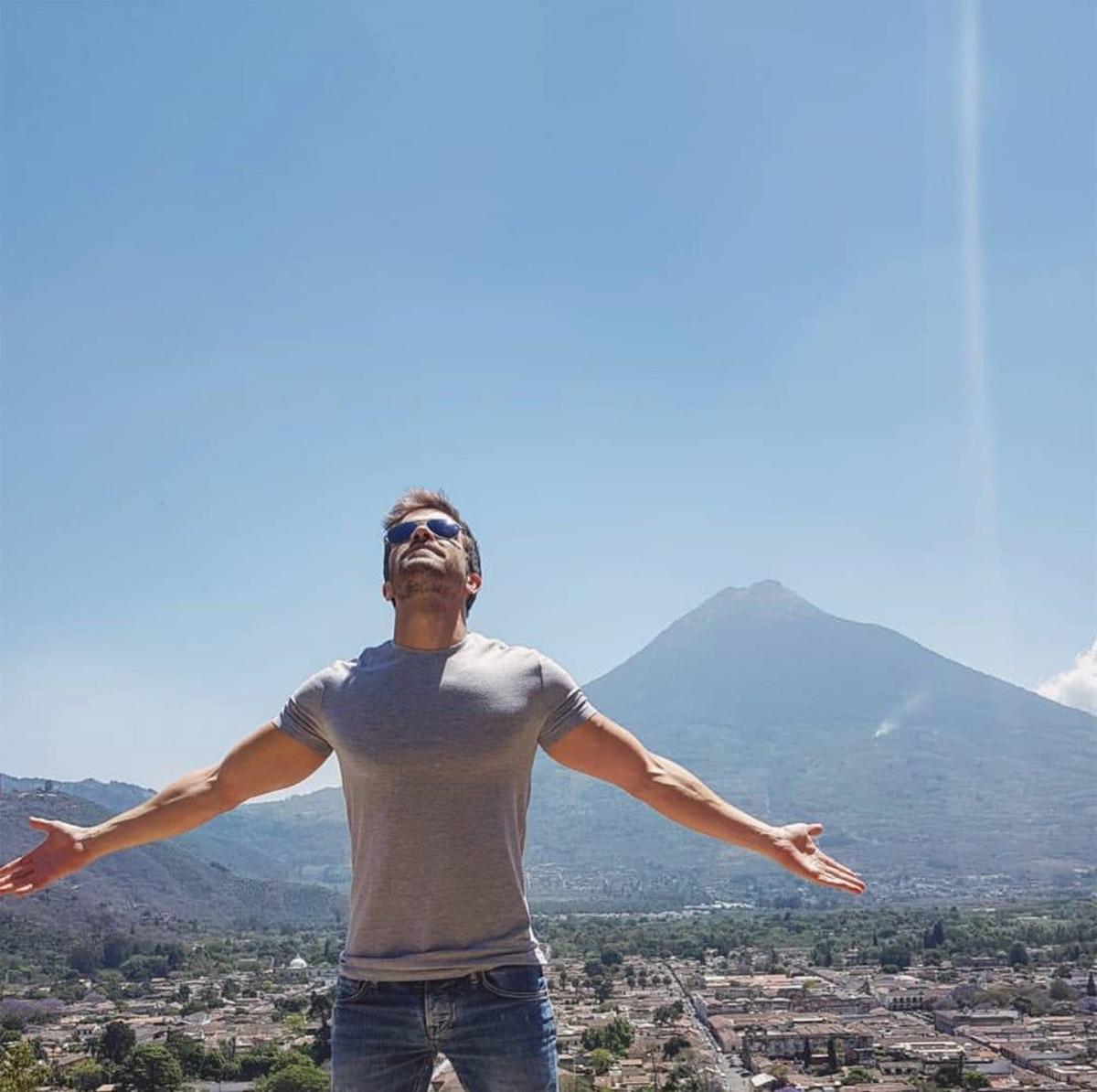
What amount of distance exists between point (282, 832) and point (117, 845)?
121m

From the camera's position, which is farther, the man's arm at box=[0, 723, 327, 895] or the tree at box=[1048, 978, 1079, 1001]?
the tree at box=[1048, 978, 1079, 1001]

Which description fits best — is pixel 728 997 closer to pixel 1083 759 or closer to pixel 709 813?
pixel 709 813

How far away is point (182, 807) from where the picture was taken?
215cm

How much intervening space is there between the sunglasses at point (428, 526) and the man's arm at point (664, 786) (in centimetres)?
37

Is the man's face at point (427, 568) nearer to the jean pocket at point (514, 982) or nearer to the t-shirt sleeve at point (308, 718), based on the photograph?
the t-shirt sleeve at point (308, 718)

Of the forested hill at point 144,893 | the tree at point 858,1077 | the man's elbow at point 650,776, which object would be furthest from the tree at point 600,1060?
the forested hill at point 144,893

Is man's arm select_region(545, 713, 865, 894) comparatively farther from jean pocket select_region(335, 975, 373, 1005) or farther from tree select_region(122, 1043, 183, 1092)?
tree select_region(122, 1043, 183, 1092)

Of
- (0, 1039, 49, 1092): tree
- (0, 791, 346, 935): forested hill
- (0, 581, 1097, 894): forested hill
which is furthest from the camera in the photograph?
(0, 581, 1097, 894): forested hill

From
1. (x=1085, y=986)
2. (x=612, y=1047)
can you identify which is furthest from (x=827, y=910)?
(x=612, y=1047)

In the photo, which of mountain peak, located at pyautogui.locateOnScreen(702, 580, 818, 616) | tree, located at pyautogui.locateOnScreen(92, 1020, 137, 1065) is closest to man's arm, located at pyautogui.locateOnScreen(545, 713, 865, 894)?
tree, located at pyautogui.locateOnScreen(92, 1020, 137, 1065)

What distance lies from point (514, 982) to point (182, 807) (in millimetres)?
609

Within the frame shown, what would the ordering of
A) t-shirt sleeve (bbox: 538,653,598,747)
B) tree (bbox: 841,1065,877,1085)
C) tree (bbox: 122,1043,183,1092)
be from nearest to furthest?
1. t-shirt sleeve (bbox: 538,653,598,747)
2. tree (bbox: 122,1043,183,1092)
3. tree (bbox: 841,1065,877,1085)

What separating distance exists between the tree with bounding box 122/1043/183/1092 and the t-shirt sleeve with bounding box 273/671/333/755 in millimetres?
20102

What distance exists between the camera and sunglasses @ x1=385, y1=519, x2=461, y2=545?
7.10 feet
